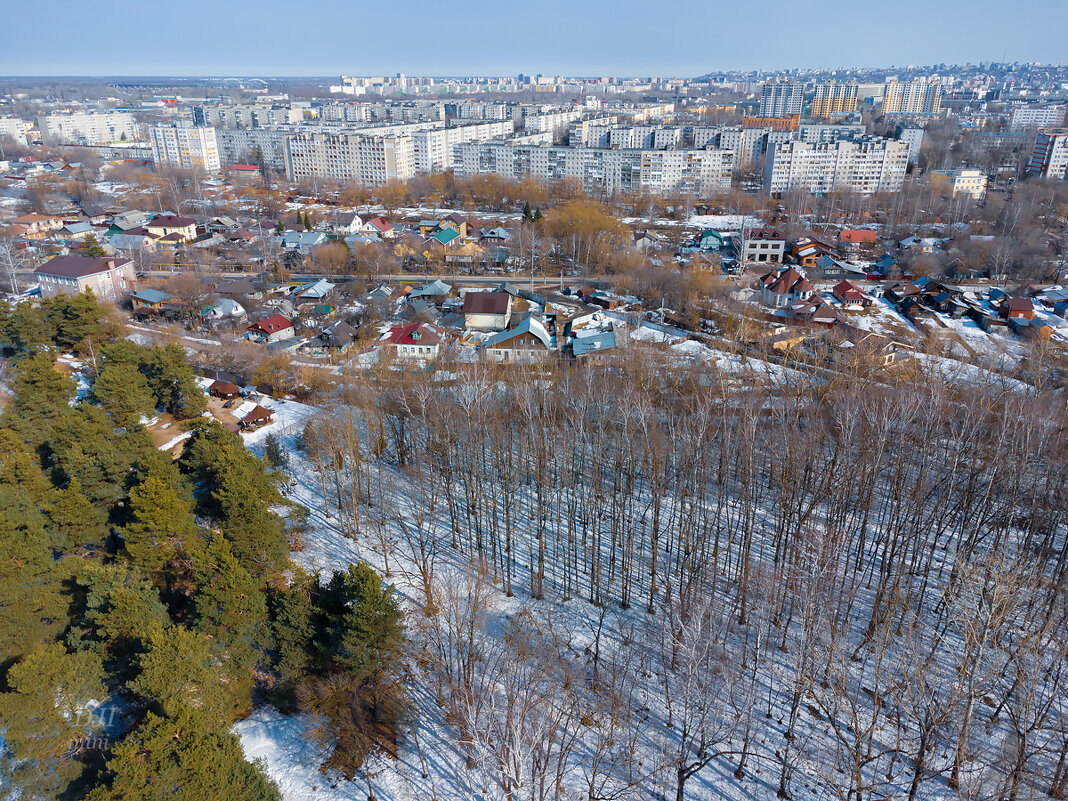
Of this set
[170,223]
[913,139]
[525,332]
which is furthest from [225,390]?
[913,139]

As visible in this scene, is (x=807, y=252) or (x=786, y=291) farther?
(x=807, y=252)

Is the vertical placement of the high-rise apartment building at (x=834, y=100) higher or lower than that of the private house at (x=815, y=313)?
higher

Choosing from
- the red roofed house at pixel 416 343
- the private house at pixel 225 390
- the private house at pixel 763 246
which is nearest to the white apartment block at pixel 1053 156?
the private house at pixel 763 246

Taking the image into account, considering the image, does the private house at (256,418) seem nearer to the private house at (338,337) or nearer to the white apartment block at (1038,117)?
the private house at (338,337)

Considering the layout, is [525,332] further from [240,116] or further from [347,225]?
[240,116]

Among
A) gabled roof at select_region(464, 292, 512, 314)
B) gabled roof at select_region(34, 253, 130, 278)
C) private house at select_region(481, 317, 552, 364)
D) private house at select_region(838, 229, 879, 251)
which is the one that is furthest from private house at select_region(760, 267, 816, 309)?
gabled roof at select_region(34, 253, 130, 278)

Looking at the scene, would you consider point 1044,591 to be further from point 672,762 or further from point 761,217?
point 761,217
